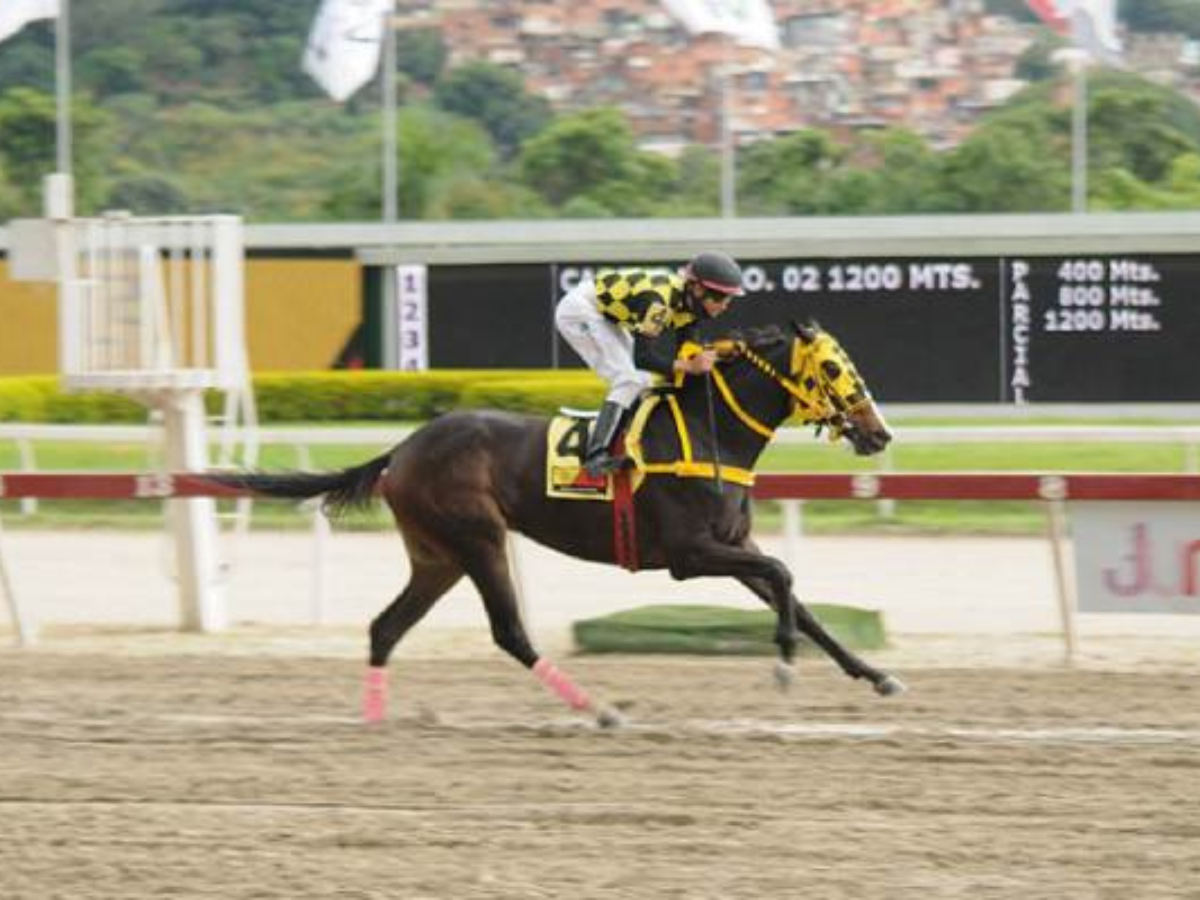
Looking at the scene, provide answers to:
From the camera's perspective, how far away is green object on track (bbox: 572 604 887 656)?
1040 centimetres

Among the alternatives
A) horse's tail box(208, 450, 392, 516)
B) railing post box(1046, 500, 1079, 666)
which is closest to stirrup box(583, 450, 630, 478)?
horse's tail box(208, 450, 392, 516)

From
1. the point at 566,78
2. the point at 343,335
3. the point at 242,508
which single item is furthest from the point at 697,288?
the point at 566,78

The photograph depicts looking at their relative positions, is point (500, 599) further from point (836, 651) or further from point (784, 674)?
point (836, 651)

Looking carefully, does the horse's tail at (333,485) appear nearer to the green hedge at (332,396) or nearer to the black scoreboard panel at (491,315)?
the green hedge at (332,396)

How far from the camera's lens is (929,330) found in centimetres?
2422

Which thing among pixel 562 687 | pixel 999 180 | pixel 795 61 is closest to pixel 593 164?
pixel 999 180

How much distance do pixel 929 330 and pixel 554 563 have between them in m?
10.6

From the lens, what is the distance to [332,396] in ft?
82.4

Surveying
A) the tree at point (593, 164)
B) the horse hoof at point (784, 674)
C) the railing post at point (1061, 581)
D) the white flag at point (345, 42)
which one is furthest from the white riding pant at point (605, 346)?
the tree at point (593, 164)

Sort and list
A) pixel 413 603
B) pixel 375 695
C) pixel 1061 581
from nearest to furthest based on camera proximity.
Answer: pixel 375 695 < pixel 413 603 < pixel 1061 581

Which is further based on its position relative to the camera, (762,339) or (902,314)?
(902,314)

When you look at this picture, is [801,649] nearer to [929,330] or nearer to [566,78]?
[929,330]

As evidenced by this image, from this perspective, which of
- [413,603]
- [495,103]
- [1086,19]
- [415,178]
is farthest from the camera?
[495,103]

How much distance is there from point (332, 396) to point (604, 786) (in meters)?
18.0
